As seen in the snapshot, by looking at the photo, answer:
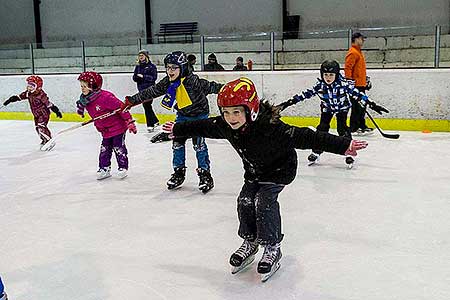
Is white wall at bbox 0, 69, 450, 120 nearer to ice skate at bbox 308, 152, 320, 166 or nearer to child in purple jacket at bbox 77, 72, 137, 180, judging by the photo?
ice skate at bbox 308, 152, 320, 166

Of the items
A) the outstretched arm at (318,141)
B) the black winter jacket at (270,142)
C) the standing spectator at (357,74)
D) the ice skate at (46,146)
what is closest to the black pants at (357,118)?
the standing spectator at (357,74)

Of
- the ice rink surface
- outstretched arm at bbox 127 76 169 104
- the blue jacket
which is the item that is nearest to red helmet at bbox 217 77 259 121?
the ice rink surface

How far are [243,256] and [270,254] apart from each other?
0.14 meters

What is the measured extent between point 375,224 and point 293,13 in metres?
10.6

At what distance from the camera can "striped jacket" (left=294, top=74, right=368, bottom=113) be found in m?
5.07

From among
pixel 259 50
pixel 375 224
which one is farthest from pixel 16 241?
pixel 259 50

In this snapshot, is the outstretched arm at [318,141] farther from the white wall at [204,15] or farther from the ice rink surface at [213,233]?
the white wall at [204,15]

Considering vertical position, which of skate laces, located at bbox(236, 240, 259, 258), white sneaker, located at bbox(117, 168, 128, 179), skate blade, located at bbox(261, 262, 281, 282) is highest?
skate laces, located at bbox(236, 240, 259, 258)

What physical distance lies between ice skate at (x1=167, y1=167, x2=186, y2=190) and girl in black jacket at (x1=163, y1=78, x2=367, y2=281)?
172 cm

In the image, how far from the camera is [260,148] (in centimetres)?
258

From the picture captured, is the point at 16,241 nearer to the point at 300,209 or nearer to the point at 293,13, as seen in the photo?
the point at 300,209

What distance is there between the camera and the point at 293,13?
13336 millimetres

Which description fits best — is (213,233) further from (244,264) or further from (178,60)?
(178,60)

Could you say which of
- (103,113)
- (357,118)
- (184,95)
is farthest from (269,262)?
(357,118)
